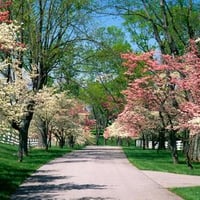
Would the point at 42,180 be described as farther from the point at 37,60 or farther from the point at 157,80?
the point at 37,60

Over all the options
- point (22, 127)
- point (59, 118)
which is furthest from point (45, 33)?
point (59, 118)

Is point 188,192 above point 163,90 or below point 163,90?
below

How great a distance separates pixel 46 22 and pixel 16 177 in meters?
19.6

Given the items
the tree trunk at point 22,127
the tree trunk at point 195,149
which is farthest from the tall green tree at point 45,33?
the tree trunk at point 195,149

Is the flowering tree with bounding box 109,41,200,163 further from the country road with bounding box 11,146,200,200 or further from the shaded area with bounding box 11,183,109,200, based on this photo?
the shaded area with bounding box 11,183,109,200

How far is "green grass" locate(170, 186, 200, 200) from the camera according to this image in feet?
42.3

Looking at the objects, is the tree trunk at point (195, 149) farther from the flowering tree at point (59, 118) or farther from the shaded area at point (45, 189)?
the shaded area at point (45, 189)

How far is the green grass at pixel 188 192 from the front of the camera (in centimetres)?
1290

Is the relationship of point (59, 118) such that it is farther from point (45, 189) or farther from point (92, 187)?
point (45, 189)

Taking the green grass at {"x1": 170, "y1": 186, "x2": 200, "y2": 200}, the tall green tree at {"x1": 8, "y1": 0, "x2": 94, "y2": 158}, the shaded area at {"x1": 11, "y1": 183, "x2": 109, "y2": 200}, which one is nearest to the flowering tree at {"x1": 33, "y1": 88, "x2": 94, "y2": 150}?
the tall green tree at {"x1": 8, "y1": 0, "x2": 94, "y2": 158}

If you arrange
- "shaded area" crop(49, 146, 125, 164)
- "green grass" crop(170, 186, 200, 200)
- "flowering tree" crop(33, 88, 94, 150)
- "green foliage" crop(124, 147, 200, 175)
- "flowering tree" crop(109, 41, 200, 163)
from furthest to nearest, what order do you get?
"flowering tree" crop(33, 88, 94, 150), "shaded area" crop(49, 146, 125, 164), "green foliage" crop(124, 147, 200, 175), "flowering tree" crop(109, 41, 200, 163), "green grass" crop(170, 186, 200, 200)

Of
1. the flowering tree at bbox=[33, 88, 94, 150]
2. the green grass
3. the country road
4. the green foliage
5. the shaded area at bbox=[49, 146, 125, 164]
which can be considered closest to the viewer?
the green grass

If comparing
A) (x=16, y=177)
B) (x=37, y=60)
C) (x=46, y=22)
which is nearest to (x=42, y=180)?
(x=16, y=177)

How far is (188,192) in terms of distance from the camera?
1382cm
